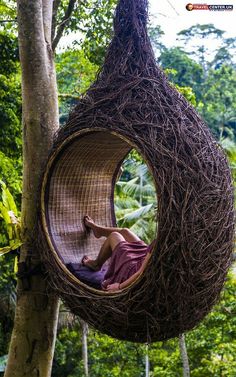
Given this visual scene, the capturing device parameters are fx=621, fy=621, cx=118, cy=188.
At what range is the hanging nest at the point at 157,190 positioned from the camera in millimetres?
2395

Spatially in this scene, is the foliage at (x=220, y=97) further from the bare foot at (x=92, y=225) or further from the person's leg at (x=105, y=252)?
the person's leg at (x=105, y=252)

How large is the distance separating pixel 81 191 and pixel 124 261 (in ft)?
1.73

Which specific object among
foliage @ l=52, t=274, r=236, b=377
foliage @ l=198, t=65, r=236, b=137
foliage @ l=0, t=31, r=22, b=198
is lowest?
foliage @ l=52, t=274, r=236, b=377

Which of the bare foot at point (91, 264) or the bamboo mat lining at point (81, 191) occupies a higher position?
the bamboo mat lining at point (81, 191)

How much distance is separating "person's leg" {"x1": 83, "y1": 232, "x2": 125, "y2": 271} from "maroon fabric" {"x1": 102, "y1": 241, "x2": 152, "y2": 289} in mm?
44

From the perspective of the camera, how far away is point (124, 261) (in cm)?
282

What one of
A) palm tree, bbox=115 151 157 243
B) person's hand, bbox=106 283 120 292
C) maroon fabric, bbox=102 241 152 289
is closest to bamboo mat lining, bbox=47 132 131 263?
maroon fabric, bbox=102 241 152 289

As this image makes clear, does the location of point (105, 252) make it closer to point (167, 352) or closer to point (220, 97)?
point (167, 352)

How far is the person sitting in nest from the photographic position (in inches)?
109

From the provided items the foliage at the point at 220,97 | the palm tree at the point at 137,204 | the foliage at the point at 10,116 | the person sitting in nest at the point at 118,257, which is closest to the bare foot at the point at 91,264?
the person sitting in nest at the point at 118,257

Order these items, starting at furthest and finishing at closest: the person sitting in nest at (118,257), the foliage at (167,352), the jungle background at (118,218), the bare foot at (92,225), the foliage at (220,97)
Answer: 1. the foliage at (220,97)
2. the foliage at (167,352)
3. the jungle background at (118,218)
4. the bare foot at (92,225)
5. the person sitting in nest at (118,257)

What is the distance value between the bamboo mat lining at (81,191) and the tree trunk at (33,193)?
121 millimetres

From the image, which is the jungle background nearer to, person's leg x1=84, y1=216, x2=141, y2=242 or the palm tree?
the palm tree

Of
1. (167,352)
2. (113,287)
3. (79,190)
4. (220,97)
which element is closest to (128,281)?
(113,287)
